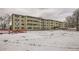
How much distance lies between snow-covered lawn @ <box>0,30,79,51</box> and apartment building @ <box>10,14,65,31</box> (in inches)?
3.1

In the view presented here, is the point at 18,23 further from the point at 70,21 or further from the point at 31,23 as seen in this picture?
the point at 70,21

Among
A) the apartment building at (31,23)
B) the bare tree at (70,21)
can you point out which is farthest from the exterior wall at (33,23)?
the bare tree at (70,21)

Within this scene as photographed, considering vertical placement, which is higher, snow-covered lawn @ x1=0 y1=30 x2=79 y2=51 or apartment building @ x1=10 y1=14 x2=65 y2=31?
apartment building @ x1=10 y1=14 x2=65 y2=31

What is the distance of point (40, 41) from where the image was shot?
2861 mm

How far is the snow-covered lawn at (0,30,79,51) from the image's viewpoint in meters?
2.83

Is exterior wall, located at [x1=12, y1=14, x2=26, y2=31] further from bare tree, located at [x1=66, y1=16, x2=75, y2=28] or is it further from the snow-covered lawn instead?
bare tree, located at [x1=66, y1=16, x2=75, y2=28]

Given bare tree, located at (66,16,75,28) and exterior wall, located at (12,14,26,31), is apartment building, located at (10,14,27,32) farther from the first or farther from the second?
bare tree, located at (66,16,75,28)

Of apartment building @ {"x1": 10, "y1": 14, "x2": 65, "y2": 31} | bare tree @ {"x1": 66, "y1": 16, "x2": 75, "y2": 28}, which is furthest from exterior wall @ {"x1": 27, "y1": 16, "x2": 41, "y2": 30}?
bare tree @ {"x1": 66, "y1": 16, "x2": 75, "y2": 28}

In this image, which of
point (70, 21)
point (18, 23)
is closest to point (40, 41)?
point (18, 23)

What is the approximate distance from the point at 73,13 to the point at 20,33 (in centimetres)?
87

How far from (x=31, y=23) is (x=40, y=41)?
31 cm

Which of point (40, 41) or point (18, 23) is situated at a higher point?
point (18, 23)
